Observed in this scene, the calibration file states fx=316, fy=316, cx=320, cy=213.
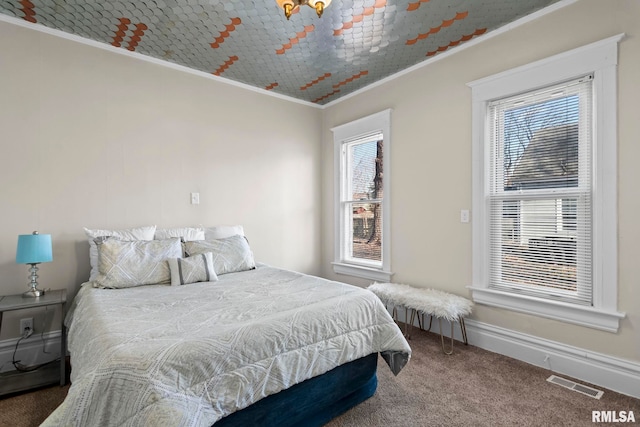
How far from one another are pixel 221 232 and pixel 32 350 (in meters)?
1.68

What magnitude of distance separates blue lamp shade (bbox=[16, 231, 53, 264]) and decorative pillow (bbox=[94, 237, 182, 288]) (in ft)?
1.07

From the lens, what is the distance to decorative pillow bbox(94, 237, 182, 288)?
2.26 m

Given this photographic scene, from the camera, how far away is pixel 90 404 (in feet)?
3.56

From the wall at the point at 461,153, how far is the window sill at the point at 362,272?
98 millimetres

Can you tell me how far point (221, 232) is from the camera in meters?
3.17

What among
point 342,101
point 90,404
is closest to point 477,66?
point 342,101

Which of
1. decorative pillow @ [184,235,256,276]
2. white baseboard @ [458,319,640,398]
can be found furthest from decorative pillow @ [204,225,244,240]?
white baseboard @ [458,319,640,398]

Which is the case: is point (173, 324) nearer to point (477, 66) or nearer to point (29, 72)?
point (29, 72)

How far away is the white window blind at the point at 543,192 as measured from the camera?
223 centimetres

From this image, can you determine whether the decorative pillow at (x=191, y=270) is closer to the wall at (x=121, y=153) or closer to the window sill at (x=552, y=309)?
the wall at (x=121, y=153)

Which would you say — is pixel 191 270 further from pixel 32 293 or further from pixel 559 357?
pixel 559 357

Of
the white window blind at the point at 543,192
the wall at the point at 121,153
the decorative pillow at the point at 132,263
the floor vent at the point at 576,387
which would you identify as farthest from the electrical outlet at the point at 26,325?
the floor vent at the point at 576,387

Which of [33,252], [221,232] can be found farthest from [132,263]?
[221,232]

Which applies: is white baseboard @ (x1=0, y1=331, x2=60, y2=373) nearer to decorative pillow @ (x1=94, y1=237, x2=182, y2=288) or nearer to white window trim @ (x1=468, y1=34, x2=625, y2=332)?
decorative pillow @ (x1=94, y1=237, x2=182, y2=288)
